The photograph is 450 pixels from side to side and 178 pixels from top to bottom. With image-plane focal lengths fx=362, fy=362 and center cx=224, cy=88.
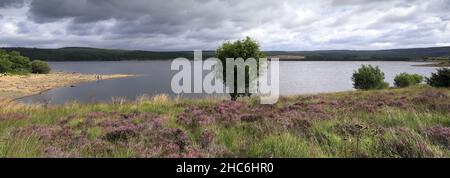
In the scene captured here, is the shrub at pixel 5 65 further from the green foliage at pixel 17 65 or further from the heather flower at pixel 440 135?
the heather flower at pixel 440 135

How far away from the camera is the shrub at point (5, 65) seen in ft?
402

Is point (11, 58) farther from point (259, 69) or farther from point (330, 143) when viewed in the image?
point (330, 143)

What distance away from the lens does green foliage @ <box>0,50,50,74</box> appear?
124 meters

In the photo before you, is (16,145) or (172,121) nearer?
(16,145)

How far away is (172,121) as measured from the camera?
10.7 m

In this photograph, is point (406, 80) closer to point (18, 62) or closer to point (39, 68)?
point (39, 68)

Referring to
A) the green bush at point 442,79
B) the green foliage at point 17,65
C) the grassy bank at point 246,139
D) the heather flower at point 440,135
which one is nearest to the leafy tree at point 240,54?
the grassy bank at point 246,139

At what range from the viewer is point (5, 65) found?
124125 millimetres

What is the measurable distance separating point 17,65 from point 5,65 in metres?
9.88

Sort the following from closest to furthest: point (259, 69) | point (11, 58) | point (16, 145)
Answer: point (16, 145), point (259, 69), point (11, 58)

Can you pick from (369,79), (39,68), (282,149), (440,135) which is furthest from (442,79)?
(39,68)
